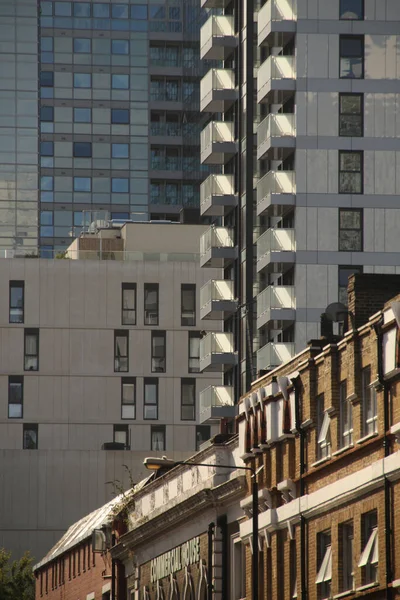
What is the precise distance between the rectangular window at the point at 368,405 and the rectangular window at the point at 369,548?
2.11 metres

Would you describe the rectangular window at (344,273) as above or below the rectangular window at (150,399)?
below

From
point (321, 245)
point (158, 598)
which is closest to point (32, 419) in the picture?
point (321, 245)

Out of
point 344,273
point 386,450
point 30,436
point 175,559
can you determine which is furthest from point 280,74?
point 30,436

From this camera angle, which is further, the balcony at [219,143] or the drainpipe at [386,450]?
the balcony at [219,143]

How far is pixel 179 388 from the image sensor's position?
13212 cm

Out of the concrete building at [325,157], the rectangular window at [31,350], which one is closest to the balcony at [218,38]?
the concrete building at [325,157]

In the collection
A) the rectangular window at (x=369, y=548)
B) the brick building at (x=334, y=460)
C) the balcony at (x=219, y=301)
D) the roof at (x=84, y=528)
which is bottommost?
the rectangular window at (x=369, y=548)

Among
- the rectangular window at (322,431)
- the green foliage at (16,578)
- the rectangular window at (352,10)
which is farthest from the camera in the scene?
the green foliage at (16,578)

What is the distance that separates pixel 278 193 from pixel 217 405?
15267 millimetres

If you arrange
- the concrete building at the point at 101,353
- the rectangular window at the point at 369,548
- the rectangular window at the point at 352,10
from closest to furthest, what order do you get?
the rectangular window at the point at 369,548 → the rectangular window at the point at 352,10 → the concrete building at the point at 101,353

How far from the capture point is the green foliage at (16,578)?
114125 millimetres

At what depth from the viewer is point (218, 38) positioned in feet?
329

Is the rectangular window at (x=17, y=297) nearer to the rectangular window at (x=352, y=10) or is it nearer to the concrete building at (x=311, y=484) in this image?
the rectangular window at (x=352, y=10)

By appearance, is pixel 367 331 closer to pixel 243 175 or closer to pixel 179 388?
pixel 243 175
